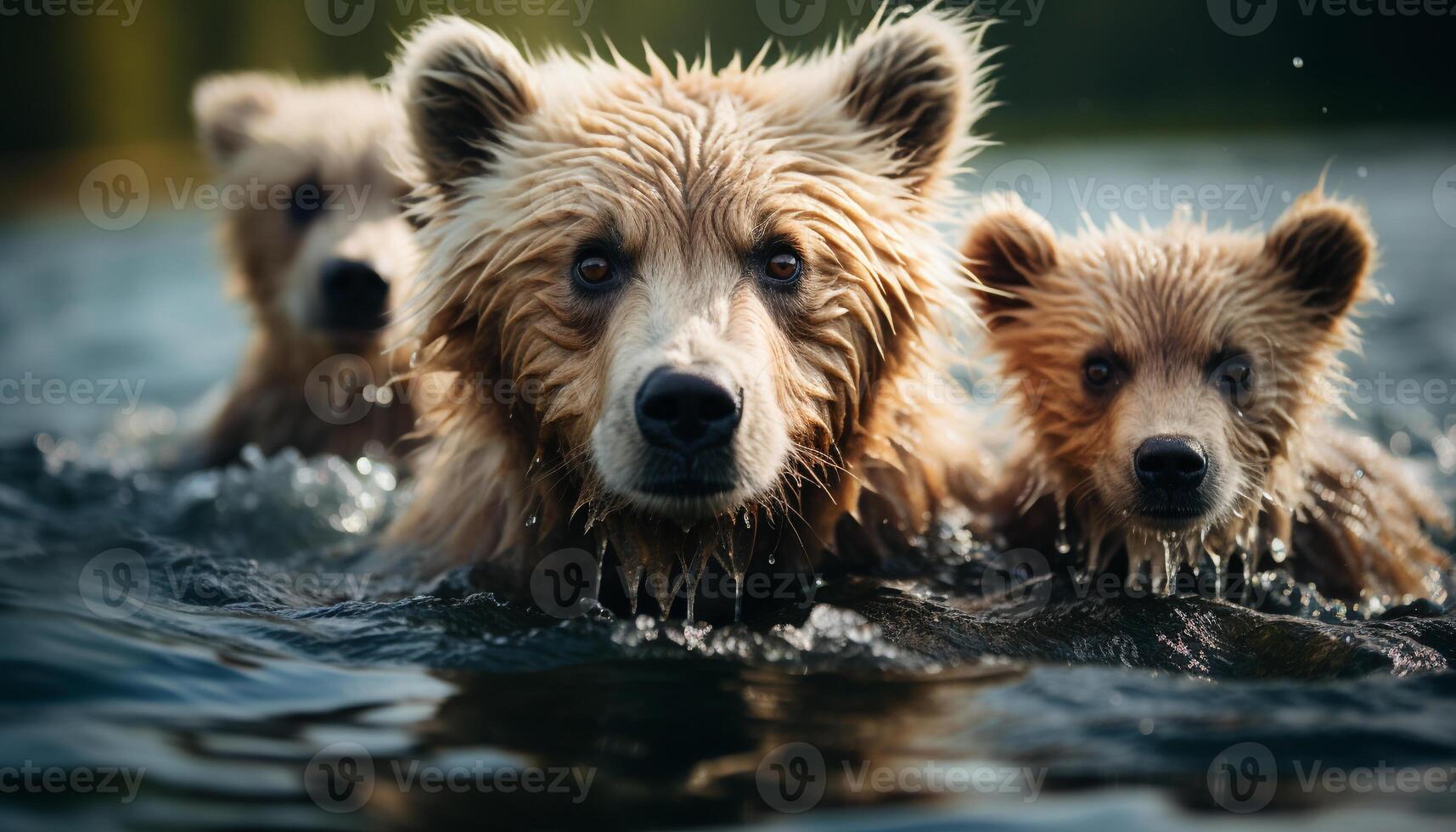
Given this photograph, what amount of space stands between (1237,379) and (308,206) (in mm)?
4939

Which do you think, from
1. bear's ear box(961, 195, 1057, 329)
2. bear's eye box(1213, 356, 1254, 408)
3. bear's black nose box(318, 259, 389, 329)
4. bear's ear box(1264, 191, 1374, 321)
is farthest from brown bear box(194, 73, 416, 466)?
bear's ear box(1264, 191, 1374, 321)

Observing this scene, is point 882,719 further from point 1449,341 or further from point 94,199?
point 94,199

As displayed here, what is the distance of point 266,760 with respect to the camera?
11.4ft

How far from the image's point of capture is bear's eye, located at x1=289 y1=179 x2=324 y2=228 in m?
7.53

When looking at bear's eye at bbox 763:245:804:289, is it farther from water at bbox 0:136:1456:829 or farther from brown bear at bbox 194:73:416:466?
brown bear at bbox 194:73:416:466

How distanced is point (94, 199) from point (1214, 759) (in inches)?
814

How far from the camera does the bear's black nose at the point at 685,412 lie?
388 cm

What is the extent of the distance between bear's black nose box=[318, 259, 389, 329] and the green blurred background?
29.7ft

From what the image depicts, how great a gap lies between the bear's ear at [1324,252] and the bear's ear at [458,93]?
2858 millimetres

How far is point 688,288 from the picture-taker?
4297mm

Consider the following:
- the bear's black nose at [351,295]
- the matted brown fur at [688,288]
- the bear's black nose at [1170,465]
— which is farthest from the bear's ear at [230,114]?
the bear's black nose at [1170,465]

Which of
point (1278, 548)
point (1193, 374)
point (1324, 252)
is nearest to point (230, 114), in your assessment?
point (1193, 374)

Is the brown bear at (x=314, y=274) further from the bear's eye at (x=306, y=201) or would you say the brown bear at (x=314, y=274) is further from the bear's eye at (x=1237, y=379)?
the bear's eye at (x=1237, y=379)

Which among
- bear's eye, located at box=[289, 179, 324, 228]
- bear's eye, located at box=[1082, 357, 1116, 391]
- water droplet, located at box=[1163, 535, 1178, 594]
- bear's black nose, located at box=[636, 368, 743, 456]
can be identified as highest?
bear's eye, located at box=[289, 179, 324, 228]
